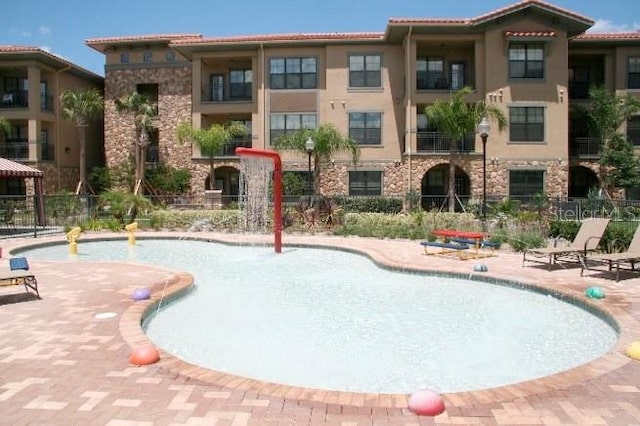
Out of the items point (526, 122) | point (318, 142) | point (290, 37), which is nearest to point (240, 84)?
point (290, 37)

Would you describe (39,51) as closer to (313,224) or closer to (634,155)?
(313,224)

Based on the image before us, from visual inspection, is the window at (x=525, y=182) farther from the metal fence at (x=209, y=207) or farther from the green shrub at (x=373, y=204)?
the green shrub at (x=373, y=204)

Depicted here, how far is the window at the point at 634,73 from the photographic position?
1161 inches

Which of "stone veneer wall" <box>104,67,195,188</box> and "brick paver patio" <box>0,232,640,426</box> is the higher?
"stone veneer wall" <box>104,67,195,188</box>

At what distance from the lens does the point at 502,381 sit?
5.93 m

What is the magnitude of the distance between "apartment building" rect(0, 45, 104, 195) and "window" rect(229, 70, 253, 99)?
10.8 metres

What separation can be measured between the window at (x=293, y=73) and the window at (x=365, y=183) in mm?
5601

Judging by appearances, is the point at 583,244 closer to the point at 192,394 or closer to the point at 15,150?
the point at 192,394

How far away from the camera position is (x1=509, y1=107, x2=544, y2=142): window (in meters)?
27.8

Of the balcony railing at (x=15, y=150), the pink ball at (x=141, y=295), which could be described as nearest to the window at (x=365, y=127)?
the balcony railing at (x=15, y=150)

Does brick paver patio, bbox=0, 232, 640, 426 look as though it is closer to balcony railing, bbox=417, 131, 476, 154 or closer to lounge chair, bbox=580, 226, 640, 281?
lounge chair, bbox=580, 226, 640, 281

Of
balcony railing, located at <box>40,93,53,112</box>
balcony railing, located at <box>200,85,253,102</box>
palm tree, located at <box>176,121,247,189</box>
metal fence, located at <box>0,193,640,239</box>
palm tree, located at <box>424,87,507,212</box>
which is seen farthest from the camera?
balcony railing, located at <box>40,93,53,112</box>

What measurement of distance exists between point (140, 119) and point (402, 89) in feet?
50.4

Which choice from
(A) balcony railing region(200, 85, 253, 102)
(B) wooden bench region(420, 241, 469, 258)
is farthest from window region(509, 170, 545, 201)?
(A) balcony railing region(200, 85, 253, 102)
